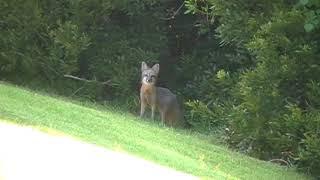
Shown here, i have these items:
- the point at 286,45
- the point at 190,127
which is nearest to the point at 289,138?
the point at 286,45

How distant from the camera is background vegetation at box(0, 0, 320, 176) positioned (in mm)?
12234

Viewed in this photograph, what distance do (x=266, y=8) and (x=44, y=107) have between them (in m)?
4.20

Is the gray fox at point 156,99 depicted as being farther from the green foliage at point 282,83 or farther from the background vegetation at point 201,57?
the green foliage at point 282,83

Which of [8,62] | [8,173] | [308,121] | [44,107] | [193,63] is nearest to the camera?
[8,173]

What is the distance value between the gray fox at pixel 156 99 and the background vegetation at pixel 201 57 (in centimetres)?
64

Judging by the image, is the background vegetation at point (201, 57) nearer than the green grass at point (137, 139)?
No

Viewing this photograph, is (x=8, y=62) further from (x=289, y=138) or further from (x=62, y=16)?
(x=289, y=138)

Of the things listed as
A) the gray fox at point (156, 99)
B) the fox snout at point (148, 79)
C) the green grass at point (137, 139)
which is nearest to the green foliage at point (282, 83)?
the green grass at point (137, 139)

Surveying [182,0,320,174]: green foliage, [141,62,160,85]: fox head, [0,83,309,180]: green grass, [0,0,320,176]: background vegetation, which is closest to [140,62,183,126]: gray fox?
[141,62,160,85]: fox head

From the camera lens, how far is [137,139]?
1168 cm

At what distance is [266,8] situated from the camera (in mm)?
13234

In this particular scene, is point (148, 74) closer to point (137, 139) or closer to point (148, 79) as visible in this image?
point (148, 79)

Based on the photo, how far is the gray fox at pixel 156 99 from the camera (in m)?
17.2

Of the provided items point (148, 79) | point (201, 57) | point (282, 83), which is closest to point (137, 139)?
point (282, 83)
